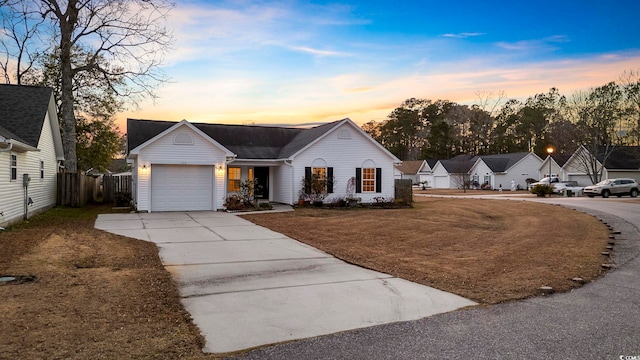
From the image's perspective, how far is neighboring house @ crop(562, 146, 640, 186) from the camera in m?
41.3

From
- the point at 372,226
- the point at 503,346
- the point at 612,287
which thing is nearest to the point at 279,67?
the point at 372,226

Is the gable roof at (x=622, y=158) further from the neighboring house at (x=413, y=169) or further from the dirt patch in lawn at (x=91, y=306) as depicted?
the dirt patch in lawn at (x=91, y=306)

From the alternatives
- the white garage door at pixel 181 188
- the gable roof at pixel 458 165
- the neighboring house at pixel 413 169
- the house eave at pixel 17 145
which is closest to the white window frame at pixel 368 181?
the white garage door at pixel 181 188

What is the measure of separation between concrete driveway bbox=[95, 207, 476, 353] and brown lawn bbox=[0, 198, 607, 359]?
1.11ft

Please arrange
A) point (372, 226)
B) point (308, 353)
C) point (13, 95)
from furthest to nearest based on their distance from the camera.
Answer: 1. point (13, 95)
2. point (372, 226)
3. point (308, 353)

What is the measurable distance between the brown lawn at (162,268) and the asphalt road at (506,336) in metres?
0.71

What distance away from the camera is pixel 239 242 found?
1120cm

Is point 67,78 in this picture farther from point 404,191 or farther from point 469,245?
point 469,245

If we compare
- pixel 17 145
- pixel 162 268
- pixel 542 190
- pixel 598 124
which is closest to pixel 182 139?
pixel 17 145

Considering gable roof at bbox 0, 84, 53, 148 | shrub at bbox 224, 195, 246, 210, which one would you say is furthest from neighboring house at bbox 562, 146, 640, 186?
gable roof at bbox 0, 84, 53, 148

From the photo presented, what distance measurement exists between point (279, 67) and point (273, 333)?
18.0 m

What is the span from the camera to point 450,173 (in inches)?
2266

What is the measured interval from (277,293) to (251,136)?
2015 cm

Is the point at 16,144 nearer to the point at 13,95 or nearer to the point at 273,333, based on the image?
the point at 13,95
